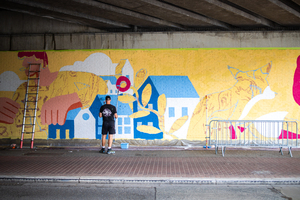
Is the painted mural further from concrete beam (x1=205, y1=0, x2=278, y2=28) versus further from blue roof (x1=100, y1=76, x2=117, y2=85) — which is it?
concrete beam (x1=205, y1=0, x2=278, y2=28)

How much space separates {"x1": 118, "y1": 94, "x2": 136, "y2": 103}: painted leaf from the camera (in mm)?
10320

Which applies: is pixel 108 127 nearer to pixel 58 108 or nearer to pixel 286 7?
pixel 58 108

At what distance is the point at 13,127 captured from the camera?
34.4 feet

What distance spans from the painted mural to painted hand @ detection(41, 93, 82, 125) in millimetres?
43

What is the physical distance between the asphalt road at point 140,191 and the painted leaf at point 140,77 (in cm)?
526

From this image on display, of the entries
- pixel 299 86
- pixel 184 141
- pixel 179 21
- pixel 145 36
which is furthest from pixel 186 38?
pixel 299 86

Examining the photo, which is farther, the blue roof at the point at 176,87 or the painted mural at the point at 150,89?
the blue roof at the point at 176,87

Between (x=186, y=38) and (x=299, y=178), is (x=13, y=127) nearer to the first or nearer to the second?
(x=186, y=38)

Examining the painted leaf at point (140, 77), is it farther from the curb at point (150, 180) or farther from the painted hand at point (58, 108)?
the curb at point (150, 180)

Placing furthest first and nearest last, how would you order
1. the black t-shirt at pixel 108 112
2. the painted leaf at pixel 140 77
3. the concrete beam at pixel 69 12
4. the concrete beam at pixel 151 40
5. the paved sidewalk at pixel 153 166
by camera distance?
the painted leaf at pixel 140 77, the concrete beam at pixel 151 40, the black t-shirt at pixel 108 112, the concrete beam at pixel 69 12, the paved sidewalk at pixel 153 166

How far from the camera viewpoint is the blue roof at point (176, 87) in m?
10.2

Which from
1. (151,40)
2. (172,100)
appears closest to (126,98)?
(172,100)

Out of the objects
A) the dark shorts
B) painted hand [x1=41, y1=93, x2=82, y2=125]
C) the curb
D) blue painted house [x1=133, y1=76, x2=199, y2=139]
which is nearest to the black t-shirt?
the dark shorts

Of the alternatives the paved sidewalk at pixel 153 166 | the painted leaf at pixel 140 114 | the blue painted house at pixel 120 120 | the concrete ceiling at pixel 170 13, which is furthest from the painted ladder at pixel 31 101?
the painted leaf at pixel 140 114
